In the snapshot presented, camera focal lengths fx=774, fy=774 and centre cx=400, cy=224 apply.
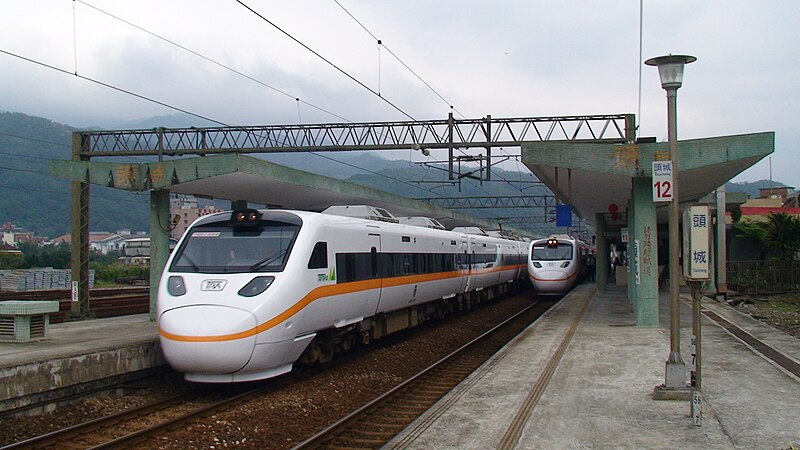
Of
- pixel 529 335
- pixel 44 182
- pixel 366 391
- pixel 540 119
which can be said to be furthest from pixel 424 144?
pixel 44 182

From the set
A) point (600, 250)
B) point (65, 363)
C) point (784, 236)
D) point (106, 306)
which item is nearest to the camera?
point (65, 363)

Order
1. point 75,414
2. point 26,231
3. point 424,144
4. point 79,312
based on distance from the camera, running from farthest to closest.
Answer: point 26,231 < point 424,144 < point 79,312 < point 75,414

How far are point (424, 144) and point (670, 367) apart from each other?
16.7 meters

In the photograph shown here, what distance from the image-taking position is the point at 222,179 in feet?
59.4

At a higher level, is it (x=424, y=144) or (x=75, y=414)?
(x=424, y=144)

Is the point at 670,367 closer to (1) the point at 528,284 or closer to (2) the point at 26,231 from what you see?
(1) the point at 528,284

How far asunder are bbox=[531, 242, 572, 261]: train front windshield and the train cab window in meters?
19.8

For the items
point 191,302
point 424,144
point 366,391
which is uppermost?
point 424,144

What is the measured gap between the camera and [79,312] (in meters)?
22.3

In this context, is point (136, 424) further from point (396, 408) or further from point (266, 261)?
point (396, 408)

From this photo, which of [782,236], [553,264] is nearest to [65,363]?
[553,264]

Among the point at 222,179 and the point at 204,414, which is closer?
the point at 204,414

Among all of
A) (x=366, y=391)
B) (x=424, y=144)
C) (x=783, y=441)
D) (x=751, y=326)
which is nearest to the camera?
(x=783, y=441)

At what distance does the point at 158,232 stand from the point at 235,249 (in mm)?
9968
